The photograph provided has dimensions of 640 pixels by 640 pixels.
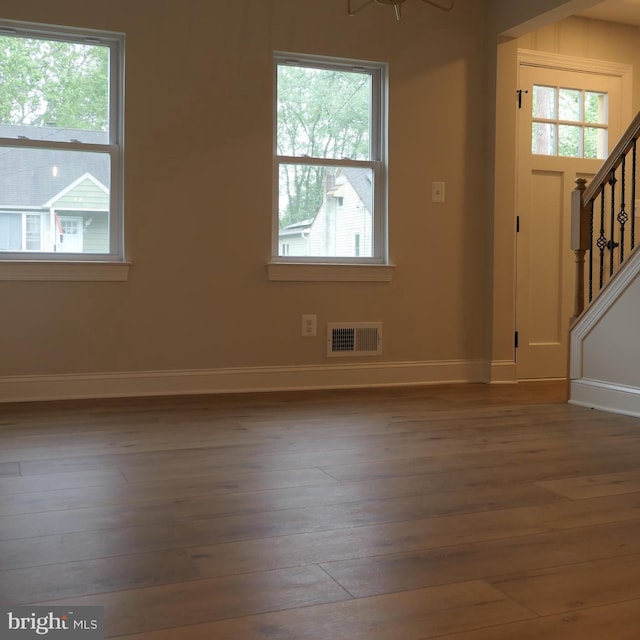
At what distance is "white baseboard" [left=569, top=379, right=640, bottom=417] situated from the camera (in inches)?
154

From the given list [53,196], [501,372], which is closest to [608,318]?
[501,372]

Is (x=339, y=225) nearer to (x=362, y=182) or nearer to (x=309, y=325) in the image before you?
(x=362, y=182)

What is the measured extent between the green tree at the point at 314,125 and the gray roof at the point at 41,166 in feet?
3.65

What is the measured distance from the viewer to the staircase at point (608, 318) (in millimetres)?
3961

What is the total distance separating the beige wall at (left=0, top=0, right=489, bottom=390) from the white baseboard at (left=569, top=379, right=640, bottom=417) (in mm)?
986

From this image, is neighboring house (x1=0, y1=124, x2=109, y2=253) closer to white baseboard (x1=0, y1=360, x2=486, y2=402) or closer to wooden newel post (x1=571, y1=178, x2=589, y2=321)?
white baseboard (x1=0, y1=360, x2=486, y2=402)

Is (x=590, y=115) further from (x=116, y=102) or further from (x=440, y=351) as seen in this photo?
→ (x=116, y=102)

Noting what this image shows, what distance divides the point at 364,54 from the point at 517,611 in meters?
3.96

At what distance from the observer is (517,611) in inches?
60.4

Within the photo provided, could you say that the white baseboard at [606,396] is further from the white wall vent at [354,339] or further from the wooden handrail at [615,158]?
the white wall vent at [354,339]

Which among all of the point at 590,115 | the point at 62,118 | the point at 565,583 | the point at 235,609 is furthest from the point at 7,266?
the point at 590,115

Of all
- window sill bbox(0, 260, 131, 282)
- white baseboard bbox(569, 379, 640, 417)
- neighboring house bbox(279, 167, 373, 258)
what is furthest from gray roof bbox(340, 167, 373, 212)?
white baseboard bbox(569, 379, 640, 417)

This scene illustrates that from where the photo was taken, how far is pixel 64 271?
422 centimetres

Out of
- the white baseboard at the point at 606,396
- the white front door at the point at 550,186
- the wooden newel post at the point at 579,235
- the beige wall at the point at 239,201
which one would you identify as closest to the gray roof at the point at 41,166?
the beige wall at the point at 239,201
